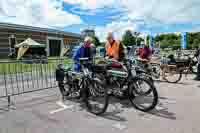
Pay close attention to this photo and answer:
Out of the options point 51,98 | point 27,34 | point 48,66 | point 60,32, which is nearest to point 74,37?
point 60,32

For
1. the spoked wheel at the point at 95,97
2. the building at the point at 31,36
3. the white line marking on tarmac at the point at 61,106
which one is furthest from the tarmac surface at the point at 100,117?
the building at the point at 31,36

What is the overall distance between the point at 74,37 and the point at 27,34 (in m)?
10.4

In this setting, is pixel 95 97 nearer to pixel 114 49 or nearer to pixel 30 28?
pixel 114 49

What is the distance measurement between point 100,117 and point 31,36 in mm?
28268

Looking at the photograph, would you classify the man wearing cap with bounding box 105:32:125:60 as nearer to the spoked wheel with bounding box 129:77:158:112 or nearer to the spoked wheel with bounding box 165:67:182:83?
the spoked wheel with bounding box 129:77:158:112

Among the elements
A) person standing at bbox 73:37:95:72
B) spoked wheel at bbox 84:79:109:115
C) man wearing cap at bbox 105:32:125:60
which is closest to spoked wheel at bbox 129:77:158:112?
spoked wheel at bbox 84:79:109:115

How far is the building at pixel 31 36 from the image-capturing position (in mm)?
26406

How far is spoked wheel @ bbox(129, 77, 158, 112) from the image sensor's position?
3962mm

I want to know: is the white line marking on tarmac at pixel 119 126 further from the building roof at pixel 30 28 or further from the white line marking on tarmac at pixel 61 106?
the building roof at pixel 30 28

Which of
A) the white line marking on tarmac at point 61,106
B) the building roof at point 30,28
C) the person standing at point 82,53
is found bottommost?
the white line marking on tarmac at point 61,106

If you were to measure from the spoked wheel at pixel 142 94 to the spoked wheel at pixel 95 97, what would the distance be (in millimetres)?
680

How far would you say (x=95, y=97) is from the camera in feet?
14.3

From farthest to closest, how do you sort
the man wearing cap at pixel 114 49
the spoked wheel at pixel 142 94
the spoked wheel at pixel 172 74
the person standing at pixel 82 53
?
1. the spoked wheel at pixel 172 74
2. the man wearing cap at pixel 114 49
3. the person standing at pixel 82 53
4. the spoked wheel at pixel 142 94

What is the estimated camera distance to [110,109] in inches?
171
